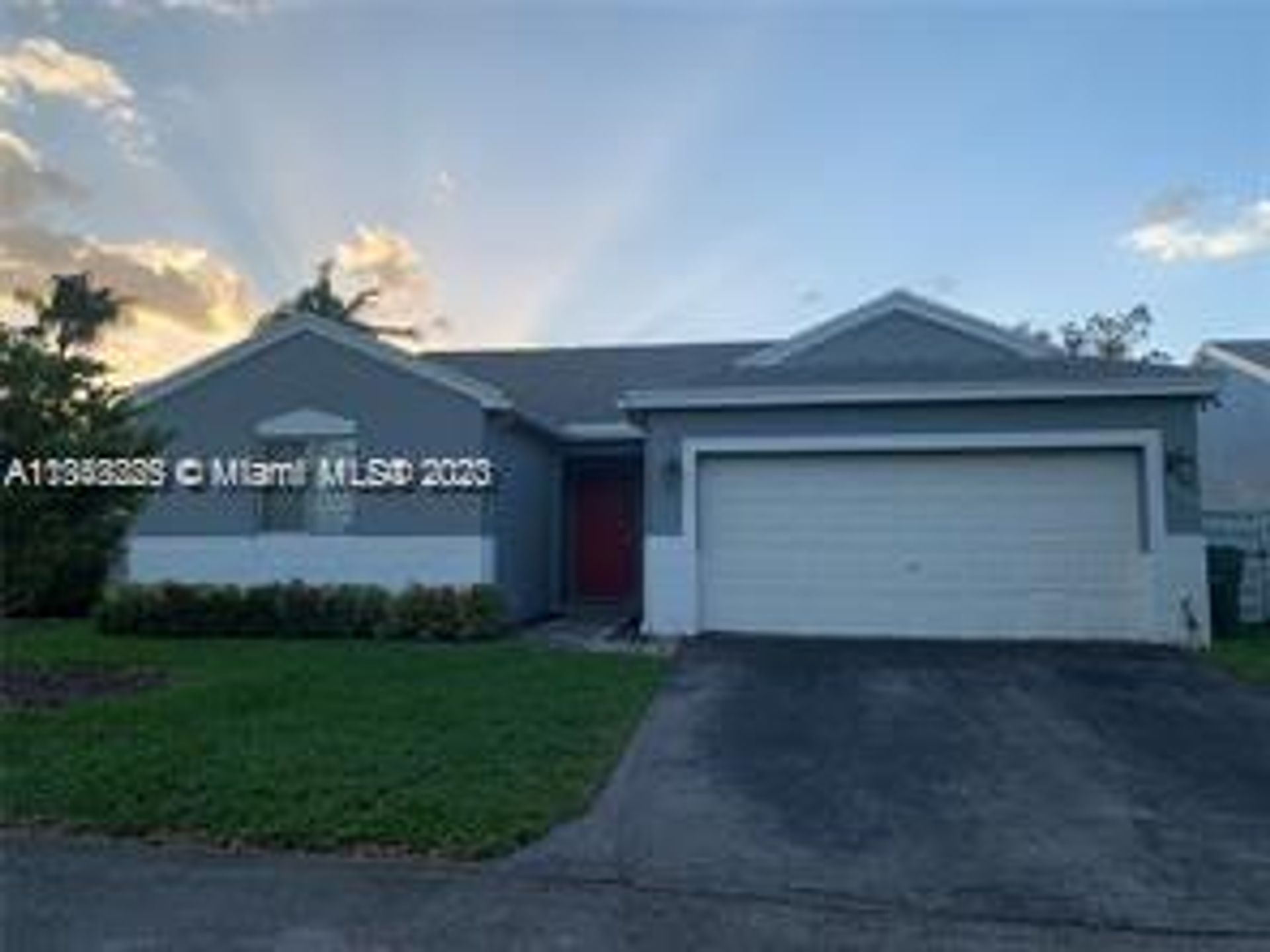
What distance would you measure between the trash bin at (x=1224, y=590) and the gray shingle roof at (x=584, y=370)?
29.6 ft

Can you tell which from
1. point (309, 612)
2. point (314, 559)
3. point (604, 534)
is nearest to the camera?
point (309, 612)

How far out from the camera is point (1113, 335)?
131 ft

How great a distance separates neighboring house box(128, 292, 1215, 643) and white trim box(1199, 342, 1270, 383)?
8.31 meters

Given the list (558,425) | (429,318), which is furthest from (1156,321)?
(558,425)

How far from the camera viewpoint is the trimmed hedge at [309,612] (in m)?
16.4

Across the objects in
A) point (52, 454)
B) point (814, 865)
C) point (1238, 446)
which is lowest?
point (814, 865)

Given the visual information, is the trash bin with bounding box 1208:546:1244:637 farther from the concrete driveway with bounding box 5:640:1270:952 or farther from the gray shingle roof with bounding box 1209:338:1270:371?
the gray shingle roof with bounding box 1209:338:1270:371

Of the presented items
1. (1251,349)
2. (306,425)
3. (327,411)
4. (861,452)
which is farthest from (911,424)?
(1251,349)

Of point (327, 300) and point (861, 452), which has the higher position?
point (327, 300)

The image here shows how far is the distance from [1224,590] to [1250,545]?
9.80ft

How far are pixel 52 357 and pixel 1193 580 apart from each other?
519 inches

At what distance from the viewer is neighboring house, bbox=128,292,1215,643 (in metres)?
15.7

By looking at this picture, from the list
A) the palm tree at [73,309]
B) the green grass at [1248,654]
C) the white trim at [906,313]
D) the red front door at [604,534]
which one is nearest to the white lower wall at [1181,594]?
the green grass at [1248,654]

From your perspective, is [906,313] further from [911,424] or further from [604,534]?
[604,534]
